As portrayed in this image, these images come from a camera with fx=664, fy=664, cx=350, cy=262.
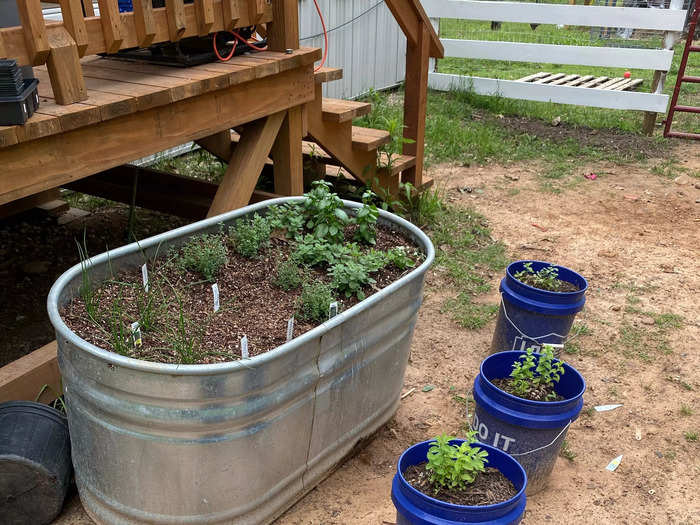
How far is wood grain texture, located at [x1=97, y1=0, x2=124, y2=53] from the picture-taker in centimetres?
254

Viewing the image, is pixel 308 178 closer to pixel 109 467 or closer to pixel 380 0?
pixel 109 467

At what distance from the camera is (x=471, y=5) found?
7992 mm

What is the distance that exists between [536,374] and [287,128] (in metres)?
1.89

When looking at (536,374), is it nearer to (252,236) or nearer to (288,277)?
(288,277)

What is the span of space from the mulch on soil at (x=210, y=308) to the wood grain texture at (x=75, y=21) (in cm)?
88

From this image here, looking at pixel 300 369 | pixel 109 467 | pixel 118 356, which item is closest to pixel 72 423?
pixel 109 467

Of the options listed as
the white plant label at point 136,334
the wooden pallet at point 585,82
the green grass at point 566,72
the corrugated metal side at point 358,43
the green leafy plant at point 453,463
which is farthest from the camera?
the wooden pallet at point 585,82

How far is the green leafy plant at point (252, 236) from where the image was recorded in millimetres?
2844

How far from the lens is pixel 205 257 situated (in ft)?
8.66

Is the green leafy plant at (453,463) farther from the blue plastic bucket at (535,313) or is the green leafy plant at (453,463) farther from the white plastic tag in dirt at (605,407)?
the white plastic tag in dirt at (605,407)

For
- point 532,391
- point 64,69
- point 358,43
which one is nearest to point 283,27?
point 64,69

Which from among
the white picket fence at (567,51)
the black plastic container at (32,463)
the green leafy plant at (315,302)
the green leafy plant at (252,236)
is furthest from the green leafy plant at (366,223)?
the white picket fence at (567,51)

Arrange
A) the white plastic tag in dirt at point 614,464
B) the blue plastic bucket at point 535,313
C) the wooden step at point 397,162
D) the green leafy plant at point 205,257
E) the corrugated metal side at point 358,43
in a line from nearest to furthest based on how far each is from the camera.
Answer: the green leafy plant at point 205,257 < the white plastic tag in dirt at point 614,464 < the blue plastic bucket at point 535,313 < the wooden step at point 397,162 < the corrugated metal side at point 358,43

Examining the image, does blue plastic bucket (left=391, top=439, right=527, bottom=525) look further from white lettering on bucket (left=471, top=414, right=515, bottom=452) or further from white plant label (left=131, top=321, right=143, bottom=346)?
white plant label (left=131, top=321, right=143, bottom=346)
